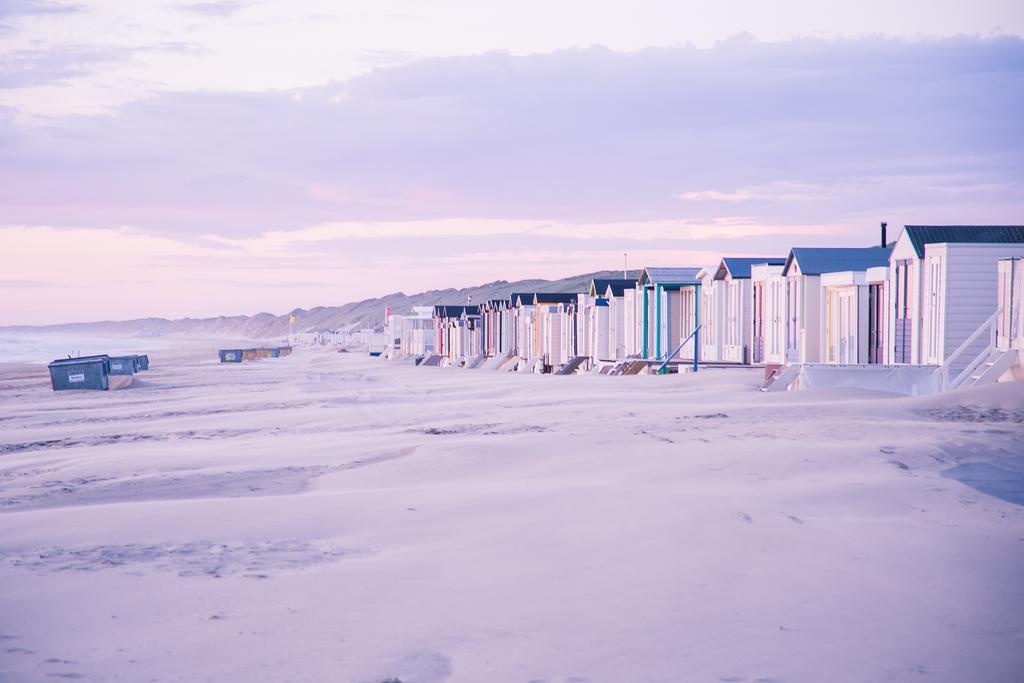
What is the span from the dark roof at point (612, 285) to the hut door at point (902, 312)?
1727 cm

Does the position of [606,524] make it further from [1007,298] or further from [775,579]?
[1007,298]

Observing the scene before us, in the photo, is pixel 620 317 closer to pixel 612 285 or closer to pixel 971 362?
pixel 612 285

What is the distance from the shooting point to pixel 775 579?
6586 millimetres

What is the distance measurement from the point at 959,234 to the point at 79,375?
108 ft

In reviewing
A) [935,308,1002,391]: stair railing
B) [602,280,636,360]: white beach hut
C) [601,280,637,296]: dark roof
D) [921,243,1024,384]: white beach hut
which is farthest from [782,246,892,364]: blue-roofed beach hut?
[601,280,637,296]: dark roof

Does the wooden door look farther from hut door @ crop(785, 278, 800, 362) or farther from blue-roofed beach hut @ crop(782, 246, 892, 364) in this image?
hut door @ crop(785, 278, 800, 362)

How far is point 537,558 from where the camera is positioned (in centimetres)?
739

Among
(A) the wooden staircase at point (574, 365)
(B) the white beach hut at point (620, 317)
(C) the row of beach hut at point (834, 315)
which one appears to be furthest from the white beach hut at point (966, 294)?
(A) the wooden staircase at point (574, 365)

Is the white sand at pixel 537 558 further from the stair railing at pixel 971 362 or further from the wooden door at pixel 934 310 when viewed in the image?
the wooden door at pixel 934 310

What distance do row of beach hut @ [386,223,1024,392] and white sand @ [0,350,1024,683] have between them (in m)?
A: 5.80

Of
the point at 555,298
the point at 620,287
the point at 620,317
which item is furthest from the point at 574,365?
the point at 555,298

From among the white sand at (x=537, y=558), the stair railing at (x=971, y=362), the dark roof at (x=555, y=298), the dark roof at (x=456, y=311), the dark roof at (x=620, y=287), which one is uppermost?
the dark roof at (x=620, y=287)

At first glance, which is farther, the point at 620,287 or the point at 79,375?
the point at 620,287

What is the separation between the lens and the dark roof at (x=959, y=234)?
→ 69.9 feet
